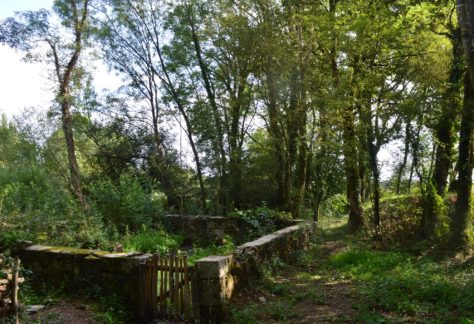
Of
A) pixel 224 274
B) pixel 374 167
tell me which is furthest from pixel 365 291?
pixel 374 167

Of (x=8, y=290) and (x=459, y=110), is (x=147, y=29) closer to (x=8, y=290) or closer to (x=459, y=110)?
(x=459, y=110)

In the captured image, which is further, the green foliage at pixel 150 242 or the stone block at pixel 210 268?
the green foliage at pixel 150 242

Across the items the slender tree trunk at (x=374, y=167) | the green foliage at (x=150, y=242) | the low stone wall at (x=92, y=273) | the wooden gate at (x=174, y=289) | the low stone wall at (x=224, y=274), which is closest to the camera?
the low stone wall at (x=224, y=274)

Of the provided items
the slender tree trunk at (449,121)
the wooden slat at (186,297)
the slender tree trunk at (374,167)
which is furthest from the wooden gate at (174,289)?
the slender tree trunk at (449,121)

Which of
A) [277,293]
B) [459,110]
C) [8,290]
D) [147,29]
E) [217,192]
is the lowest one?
[277,293]

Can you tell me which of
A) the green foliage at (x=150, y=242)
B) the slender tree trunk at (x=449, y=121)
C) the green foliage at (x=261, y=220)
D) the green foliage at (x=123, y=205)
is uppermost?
the slender tree trunk at (x=449, y=121)

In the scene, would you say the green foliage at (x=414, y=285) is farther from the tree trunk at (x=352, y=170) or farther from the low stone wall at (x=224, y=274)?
the tree trunk at (x=352, y=170)

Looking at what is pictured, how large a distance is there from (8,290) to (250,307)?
3164 mm

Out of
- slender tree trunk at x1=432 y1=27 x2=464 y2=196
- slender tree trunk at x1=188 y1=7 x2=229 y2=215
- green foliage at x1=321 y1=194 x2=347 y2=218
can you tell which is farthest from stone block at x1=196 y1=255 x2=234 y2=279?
green foliage at x1=321 y1=194 x2=347 y2=218

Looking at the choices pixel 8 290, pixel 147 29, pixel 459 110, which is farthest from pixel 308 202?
pixel 8 290

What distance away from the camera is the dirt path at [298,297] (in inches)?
216

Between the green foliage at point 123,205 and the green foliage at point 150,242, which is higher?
the green foliage at point 123,205

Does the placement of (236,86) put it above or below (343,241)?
above

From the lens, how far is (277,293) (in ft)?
22.1
